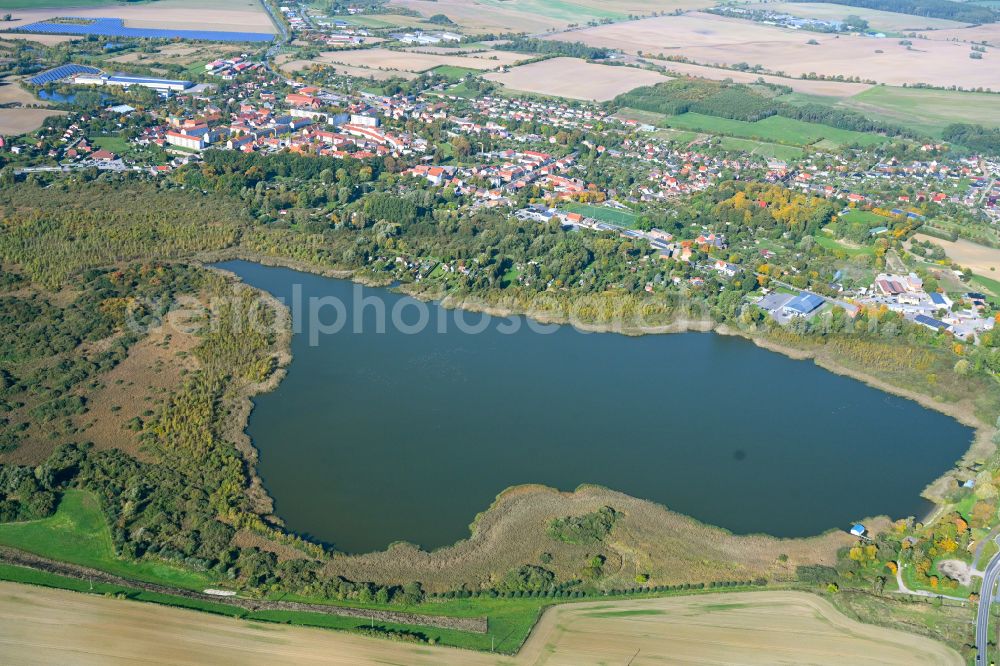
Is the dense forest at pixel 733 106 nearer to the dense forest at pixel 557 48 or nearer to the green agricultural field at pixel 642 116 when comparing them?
the green agricultural field at pixel 642 116

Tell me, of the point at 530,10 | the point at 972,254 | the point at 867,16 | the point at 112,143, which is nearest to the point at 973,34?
the point at 867,16

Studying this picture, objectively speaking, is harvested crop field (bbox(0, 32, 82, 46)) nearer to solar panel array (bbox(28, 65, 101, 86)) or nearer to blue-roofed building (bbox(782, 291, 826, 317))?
solar panel array (bbox(28, 65, 101, 86))

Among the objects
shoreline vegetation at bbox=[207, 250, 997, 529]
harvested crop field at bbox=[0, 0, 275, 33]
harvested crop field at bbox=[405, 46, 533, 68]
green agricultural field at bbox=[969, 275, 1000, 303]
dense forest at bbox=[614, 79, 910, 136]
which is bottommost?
→ shoreline vegetation at bbox=[207, 250, 997, 529]

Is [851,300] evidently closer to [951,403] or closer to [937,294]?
[937,294]

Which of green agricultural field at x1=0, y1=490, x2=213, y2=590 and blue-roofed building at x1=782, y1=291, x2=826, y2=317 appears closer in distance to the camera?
green agricultural field at x1=0, y1=490, x2=213, y2=590

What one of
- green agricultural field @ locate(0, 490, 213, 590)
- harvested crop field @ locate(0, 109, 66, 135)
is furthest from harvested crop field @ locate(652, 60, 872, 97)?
green agricultural field @ locate(0, 490, 213, 590)

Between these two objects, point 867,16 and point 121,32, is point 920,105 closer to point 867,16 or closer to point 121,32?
point 867,16
